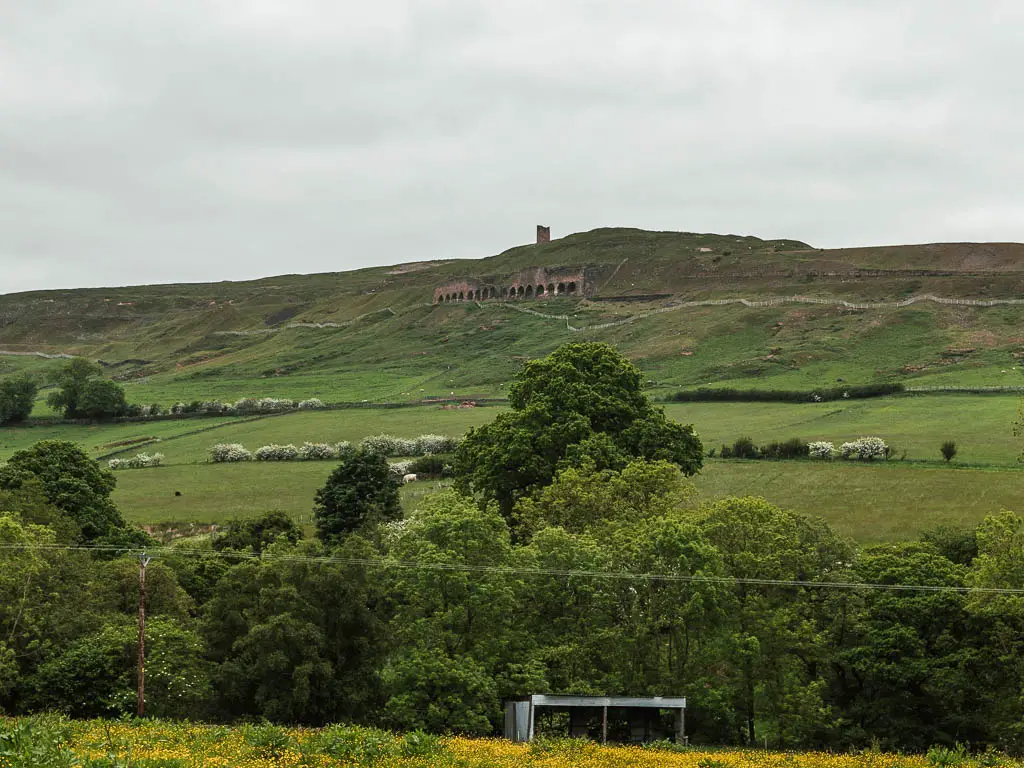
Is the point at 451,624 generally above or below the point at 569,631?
above

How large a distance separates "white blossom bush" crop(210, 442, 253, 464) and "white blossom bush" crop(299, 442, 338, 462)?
215 inches

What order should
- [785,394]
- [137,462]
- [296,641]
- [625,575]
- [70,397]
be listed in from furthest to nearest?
[70,397] → [785,394] → [137,462] → [625,575] → [296,641]

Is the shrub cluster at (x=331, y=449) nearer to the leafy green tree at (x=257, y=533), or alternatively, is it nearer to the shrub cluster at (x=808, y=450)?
the shrub cluster at (x=808, y=450)

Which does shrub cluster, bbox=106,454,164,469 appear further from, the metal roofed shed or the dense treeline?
the metal roofed shed

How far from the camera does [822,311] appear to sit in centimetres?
18050

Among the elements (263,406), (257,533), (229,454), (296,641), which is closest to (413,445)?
(229,454)

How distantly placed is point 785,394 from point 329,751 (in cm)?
10613

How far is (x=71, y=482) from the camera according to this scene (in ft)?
224

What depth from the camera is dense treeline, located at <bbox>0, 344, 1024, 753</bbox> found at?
131ft

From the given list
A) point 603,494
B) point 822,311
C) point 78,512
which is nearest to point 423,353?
point 822,311

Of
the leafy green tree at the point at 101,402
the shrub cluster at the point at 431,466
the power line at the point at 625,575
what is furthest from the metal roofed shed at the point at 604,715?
the leafy green tree at the point at 101,402

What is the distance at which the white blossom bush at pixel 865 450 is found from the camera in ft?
294

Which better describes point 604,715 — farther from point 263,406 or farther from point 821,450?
point 263,406

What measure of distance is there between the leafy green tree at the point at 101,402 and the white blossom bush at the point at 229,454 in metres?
43.1
